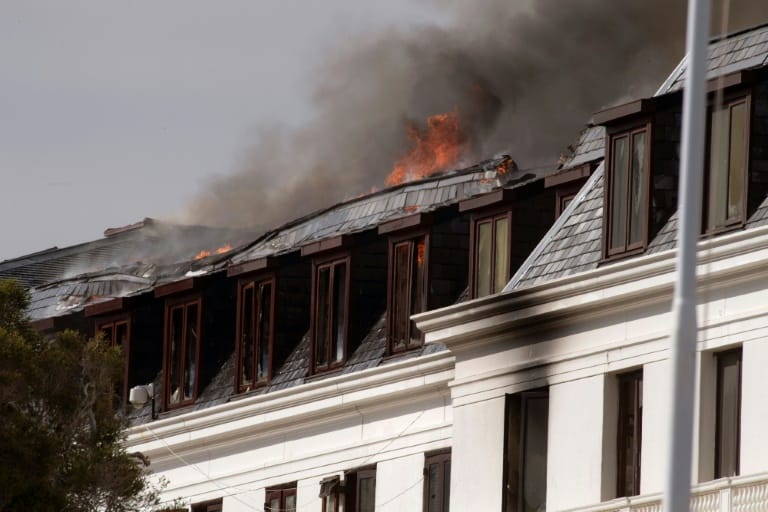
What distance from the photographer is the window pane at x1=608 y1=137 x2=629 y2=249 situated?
42.4 metres

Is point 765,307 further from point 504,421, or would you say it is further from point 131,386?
point 131,386

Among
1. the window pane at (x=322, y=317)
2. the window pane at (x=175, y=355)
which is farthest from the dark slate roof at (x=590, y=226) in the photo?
the window pane at (x=175, y=355)

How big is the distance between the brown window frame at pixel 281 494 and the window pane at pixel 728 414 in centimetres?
1403

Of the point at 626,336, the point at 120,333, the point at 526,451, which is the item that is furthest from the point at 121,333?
the point at 626,336

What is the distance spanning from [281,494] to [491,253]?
814cm

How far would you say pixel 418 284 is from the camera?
161 ft

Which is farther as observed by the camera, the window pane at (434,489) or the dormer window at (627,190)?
the window pane at (434,489)

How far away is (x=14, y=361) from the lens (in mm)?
39000

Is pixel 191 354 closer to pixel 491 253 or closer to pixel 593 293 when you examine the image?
pixel 491 253

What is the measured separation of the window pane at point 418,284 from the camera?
161 ft

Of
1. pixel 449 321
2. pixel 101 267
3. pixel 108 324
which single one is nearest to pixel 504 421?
pixel 449 321

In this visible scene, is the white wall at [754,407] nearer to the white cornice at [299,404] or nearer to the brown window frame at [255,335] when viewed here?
the white cornice at [299,404]

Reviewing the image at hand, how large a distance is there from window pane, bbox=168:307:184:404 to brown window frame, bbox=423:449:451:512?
975 centimetres

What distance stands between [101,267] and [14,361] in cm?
3825
